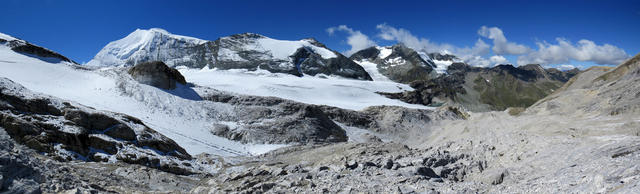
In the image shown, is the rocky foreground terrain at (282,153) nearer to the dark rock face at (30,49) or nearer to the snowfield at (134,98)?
the snowfield at (134,98)

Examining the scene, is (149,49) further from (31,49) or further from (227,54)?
(31,49)

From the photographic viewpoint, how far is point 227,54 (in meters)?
105

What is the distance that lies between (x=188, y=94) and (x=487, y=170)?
102 feet

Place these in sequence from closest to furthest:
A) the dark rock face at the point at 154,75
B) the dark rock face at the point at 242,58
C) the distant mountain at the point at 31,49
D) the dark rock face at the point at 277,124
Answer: the dark rock face at the point at 277,124
the dark rock face at the point at 154,75
the distant mountain at the point at 31,49
the dark rock face at the point at 242,58

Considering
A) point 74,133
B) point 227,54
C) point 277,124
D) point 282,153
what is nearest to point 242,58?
point 227,54

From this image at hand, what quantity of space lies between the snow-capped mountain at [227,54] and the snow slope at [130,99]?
59426 millimetres

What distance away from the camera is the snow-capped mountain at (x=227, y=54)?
329ft

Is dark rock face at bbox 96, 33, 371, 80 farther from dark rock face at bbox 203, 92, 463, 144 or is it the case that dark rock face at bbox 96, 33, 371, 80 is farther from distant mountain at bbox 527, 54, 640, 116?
distant mountain at bbox 527, 54, 640, 116

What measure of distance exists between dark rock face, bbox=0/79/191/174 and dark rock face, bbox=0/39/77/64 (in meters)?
23.5

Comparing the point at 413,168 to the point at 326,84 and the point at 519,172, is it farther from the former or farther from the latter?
the point at 326,84

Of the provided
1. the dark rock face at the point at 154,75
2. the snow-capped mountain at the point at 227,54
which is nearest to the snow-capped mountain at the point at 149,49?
the snow-capped mountain at the point at 227,54

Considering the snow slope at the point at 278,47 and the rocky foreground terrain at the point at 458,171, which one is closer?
the rocky foreground terrain at the point at 458,171

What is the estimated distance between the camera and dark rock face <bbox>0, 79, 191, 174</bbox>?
578 inches

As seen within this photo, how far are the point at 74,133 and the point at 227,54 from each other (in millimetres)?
91030
